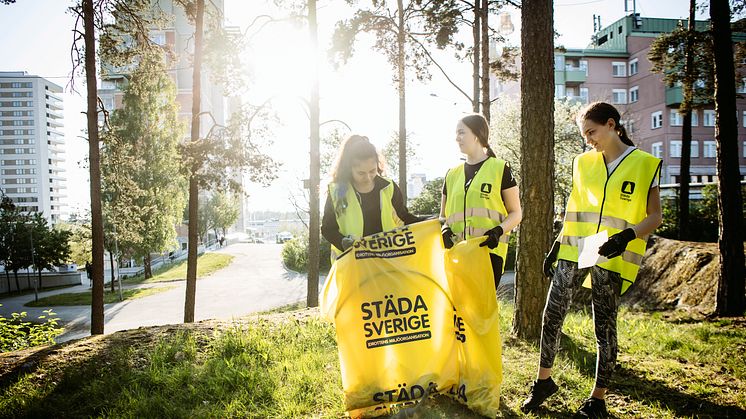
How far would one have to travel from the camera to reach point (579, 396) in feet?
10.8

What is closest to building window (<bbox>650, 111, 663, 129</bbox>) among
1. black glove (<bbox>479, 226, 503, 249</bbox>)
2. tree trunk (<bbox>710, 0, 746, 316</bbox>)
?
tree trunk (<bbox>710, 0, 746, 316</bbox>)

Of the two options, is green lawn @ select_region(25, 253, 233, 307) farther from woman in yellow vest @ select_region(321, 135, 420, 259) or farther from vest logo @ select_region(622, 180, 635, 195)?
vest logo @ select_region(622, 180, 635, 195)

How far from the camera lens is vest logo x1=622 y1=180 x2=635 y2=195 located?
277 cm

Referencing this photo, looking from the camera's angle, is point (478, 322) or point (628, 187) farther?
point (478, 322)

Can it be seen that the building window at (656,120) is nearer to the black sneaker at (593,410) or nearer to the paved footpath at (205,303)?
the paved footpath at (205,303)

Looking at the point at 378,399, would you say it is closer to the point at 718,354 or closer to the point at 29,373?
the point at 29,373

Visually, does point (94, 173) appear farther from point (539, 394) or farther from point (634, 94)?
point (634, 94)

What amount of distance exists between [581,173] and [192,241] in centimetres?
1314

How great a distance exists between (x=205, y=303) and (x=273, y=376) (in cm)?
2065

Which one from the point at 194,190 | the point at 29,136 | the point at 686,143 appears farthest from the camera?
the point at 29,136

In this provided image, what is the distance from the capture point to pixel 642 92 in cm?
4019

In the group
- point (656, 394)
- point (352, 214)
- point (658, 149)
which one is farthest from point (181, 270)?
point (658, 149)

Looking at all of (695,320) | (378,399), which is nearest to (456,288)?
(378,399)

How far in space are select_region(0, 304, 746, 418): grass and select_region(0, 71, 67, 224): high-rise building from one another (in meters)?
115
